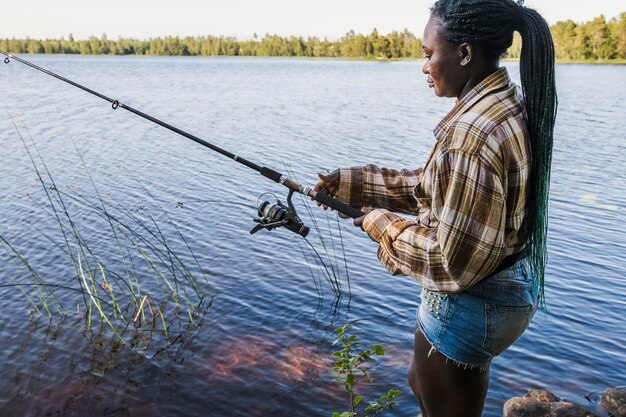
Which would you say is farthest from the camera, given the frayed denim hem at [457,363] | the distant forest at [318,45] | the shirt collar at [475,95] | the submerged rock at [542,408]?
the distant forest at [318,45]

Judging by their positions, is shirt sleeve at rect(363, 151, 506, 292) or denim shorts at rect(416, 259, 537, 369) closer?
shirt sleeve at rect(363, 151, 506, 292)

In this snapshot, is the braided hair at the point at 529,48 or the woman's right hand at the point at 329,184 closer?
the braided hair at the point at 529,48

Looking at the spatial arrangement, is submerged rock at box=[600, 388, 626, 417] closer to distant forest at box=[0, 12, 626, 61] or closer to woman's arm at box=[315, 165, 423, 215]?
woman's arm at box=[315, 165, 423, 215]

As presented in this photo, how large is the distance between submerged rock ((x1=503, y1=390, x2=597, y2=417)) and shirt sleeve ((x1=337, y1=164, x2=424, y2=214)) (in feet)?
7.81

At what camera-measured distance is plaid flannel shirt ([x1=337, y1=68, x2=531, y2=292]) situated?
192 cm

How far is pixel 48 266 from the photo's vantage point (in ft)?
25.0

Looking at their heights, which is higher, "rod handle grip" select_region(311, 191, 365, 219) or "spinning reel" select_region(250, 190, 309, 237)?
A: "rod handle grip" select_region(311, 191, 365, 219)

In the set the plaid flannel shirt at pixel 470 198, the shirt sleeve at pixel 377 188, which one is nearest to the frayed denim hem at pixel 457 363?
the plaid flannel shirt at pixel 470 198

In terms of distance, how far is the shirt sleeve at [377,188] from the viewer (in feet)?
9.03

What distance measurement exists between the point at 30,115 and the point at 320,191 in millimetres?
18248

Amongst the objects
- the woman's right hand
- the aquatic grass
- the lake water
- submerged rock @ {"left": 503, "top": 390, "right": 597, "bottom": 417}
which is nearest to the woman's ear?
the woman's right hand

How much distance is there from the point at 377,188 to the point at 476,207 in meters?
0.90

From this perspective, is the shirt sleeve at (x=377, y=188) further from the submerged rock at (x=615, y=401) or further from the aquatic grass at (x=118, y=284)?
the aquatic grass at (x=118, y=284)

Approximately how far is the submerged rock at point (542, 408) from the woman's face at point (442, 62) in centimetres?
302
